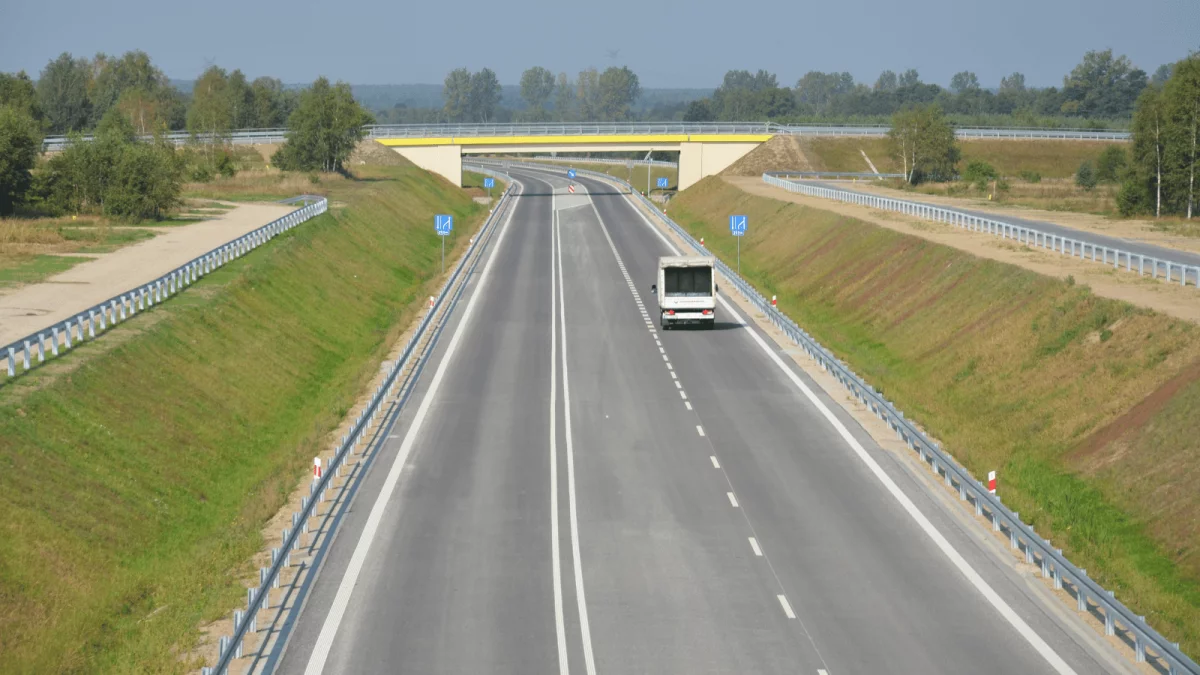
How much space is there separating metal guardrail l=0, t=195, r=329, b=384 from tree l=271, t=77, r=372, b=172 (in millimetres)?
45563

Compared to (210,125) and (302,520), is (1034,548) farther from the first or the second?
(210,125)

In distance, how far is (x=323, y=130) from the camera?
106 metres

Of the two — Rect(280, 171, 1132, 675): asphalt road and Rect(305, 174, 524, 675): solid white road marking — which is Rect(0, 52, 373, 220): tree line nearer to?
Rect(305, 174, 524, 675): solid white road marking

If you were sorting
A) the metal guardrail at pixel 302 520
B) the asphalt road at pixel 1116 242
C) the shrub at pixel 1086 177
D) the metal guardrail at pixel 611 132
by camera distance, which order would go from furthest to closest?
the metal guardrail at pixel 611 132 < the shrub at pixel 1086 177 < the asphalt road at pixel 1116 242 < the metal guardrail at pixel 302 520

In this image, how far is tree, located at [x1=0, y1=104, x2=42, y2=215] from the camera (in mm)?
66625

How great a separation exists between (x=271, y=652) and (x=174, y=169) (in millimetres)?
60355

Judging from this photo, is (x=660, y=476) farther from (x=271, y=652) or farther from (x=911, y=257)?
Result: (x=911, y=257)

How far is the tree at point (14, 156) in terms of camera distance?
6662cm

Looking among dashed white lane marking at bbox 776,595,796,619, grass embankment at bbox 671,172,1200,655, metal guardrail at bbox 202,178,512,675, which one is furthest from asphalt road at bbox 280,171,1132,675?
grass embankment at bbox 671,172,1200,655

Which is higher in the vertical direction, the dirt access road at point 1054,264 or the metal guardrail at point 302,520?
the dirt access road at point 1054,264

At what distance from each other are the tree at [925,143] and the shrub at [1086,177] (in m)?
10.6

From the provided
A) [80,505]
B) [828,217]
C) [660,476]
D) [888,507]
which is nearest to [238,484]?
[80,505]

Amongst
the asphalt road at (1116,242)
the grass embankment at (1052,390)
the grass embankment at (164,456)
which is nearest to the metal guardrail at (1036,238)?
the asphalt road at (1116,242)

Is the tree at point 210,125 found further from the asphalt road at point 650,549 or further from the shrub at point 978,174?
the asphalt road at point 650,549
